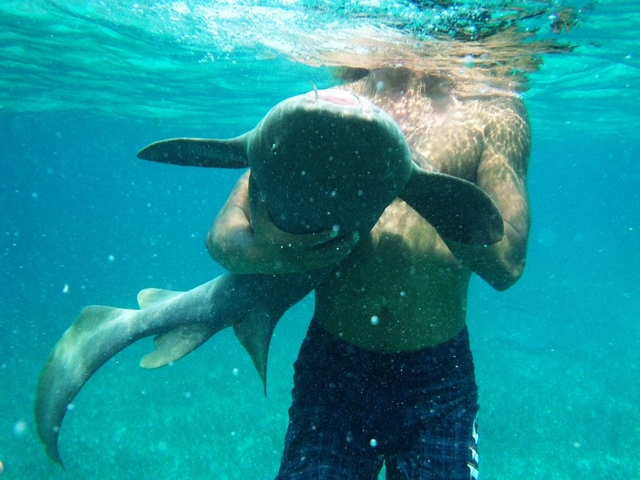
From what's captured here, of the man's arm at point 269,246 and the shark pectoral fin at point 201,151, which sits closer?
the man's arm at point 269,246

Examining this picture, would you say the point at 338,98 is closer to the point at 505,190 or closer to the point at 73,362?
the point at 505,190

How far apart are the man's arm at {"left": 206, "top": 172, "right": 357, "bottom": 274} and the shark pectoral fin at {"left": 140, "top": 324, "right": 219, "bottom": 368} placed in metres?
1.63

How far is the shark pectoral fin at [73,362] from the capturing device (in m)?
4.45

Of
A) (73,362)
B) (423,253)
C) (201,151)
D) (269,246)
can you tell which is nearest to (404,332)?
(423,253)

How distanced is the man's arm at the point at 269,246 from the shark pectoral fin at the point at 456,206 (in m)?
0.45

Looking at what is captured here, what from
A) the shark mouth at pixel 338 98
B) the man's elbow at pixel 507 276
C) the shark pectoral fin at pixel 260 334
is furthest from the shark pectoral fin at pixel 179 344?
the shark mouth at pixel 338 98

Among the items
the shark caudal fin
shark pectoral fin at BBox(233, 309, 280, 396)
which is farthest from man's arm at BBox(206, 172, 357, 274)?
the shark caudal fin

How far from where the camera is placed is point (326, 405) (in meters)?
3.39

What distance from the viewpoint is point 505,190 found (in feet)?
10.3

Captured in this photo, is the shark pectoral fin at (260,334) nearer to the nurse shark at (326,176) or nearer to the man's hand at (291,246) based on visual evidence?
the nurse shark at (326,176)

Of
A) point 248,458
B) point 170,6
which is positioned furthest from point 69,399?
point 170,6

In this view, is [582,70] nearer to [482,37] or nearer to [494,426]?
[482,37]

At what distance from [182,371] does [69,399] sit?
12.3 m

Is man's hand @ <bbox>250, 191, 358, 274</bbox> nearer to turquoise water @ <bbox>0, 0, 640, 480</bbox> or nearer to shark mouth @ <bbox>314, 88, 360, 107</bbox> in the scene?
shark mouth @ <bbox>314, 88, 360, 107</bbox>
